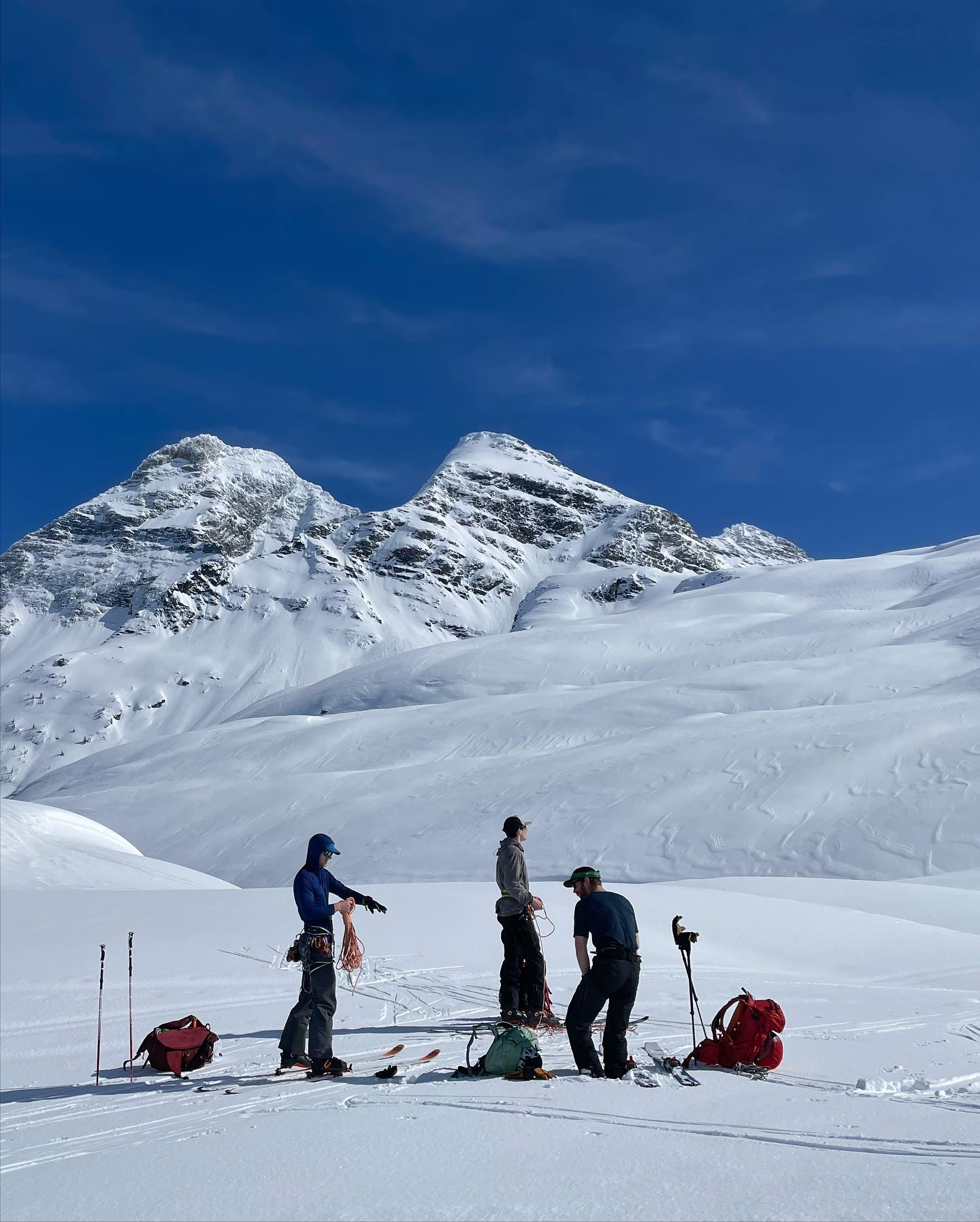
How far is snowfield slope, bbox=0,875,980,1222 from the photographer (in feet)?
14.3


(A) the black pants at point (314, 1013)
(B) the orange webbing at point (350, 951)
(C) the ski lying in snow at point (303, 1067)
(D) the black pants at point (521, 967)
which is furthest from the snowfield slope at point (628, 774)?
(A) the black pants at point (314, 1013)

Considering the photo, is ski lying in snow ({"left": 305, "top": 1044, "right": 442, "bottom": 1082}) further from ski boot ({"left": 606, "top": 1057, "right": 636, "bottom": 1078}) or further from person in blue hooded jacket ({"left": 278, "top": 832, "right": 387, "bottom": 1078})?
ski boot ({"left": 606, "top": 1057, "right": 636, "bottom": 1078})

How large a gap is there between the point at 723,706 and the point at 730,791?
48.6 ft

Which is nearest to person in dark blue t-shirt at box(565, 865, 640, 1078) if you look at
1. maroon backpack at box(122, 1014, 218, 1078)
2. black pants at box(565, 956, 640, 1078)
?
black pants at box(565, 956, 640, 1078)

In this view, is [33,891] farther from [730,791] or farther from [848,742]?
[848,742]

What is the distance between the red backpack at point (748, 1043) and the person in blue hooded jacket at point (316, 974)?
9.09 ft

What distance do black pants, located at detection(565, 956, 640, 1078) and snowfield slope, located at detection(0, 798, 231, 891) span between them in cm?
1593

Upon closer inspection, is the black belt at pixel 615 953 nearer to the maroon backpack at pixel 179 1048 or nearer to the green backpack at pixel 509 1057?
the green backpack at pixel 509 1057

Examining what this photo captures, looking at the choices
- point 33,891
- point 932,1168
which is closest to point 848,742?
point 33,891

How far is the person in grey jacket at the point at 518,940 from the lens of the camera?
9.14 meters

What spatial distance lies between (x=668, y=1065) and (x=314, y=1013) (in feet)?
8.98

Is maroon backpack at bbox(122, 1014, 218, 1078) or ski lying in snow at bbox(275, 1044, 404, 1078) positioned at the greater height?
maroon backpack at bbox(122, 1014, 218, 1078)

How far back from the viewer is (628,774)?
109ft

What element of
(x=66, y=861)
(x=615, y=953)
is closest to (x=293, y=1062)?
(x=615, y=953)
